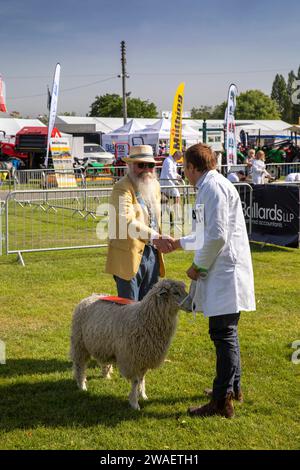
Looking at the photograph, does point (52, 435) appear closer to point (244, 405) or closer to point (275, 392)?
point (244, 405)

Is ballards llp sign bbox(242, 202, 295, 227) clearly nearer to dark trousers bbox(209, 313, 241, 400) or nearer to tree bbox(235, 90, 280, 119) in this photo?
dark trousers bbox(209, 313, 241, 400)

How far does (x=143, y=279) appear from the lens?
200 inches

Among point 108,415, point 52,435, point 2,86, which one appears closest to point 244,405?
point 108,415

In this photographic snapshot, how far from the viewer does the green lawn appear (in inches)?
153

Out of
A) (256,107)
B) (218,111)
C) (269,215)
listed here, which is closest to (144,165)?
(269,215)

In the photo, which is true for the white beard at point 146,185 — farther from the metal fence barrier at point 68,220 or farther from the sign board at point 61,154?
the sign board at point 61,154

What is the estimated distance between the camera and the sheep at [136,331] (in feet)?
13.7

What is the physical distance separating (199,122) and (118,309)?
54906 mm

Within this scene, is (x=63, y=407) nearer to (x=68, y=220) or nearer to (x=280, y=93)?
(x=68, y=220)

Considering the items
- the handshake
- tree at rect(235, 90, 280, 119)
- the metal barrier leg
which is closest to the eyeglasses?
the handshake

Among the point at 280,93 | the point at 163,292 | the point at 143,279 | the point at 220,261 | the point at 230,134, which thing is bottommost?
the point at 143,279

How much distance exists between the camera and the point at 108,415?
4.27m

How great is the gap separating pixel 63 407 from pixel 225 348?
1.50m

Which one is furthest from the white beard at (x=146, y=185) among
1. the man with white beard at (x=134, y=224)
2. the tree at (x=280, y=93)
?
the tree at (x=280, y=93)
